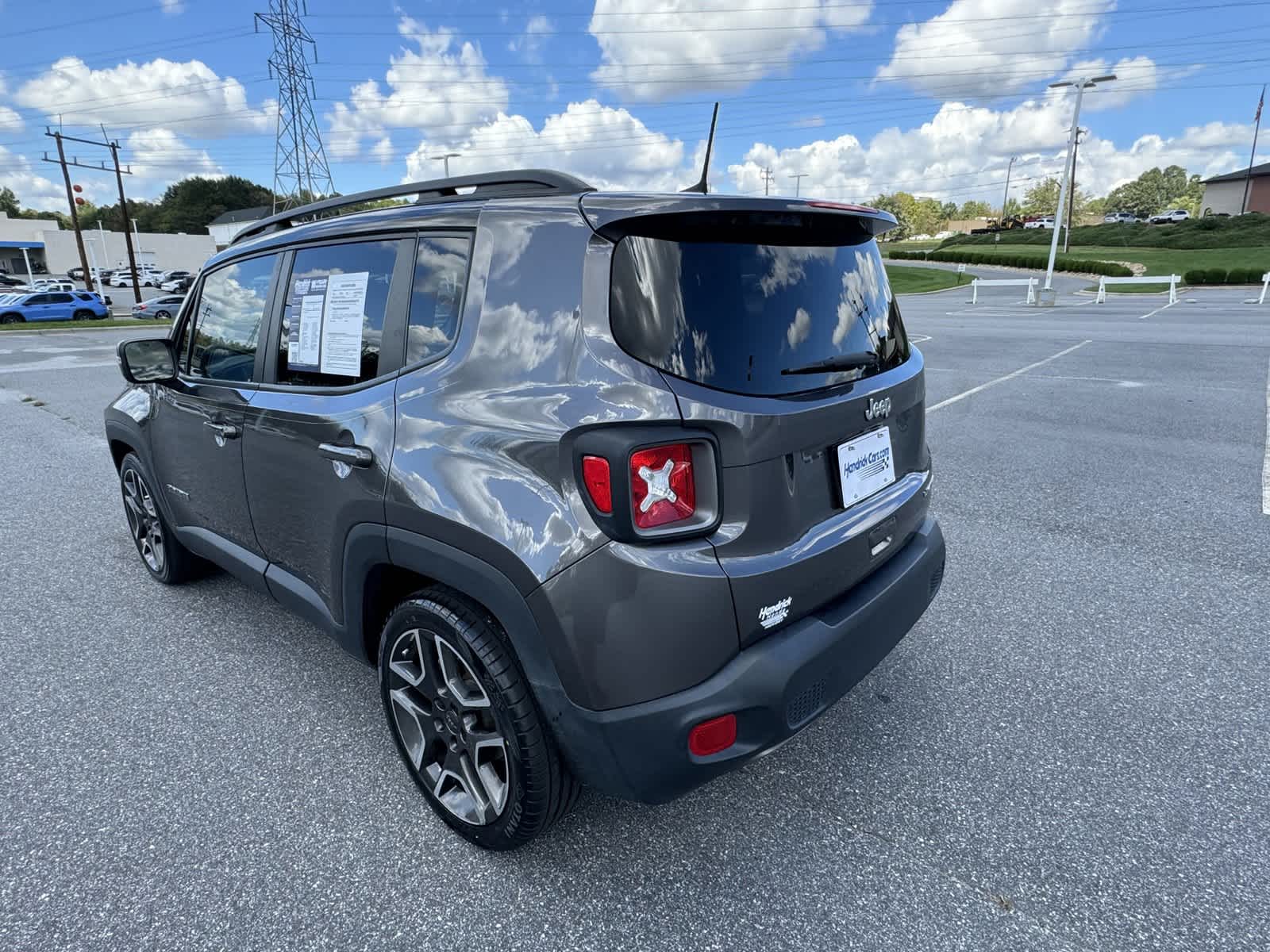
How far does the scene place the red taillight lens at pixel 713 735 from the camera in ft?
5.62

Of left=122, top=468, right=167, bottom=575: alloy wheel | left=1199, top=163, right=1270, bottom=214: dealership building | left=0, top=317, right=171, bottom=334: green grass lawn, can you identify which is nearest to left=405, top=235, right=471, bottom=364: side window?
left=122, top=468, right=167, bottom=575: alloy wheel

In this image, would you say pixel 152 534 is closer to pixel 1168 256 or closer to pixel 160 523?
pixel 160 523

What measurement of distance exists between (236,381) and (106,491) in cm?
374

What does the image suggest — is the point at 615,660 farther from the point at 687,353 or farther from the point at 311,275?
the point at 311,275

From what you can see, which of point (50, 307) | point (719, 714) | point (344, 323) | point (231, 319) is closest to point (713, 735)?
point (719, 714)

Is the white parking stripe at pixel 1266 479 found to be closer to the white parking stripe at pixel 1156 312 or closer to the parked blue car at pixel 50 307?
the white parking stripe at pixel 1156 312

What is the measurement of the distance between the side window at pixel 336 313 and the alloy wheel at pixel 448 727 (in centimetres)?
87

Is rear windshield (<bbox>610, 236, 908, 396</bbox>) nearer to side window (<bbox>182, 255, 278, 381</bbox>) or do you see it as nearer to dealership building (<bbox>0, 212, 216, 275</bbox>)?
side window (<bbox>182, 255, 278, 381</bbox>)

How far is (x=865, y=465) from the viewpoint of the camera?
212cm

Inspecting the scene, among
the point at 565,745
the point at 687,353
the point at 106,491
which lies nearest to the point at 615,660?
the point at 565,745

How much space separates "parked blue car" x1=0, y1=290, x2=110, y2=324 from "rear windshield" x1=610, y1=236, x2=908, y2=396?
36366 millimetres

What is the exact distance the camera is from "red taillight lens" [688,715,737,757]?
5.62 feet

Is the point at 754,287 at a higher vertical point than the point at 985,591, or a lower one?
higher

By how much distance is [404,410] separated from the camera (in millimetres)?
2037
